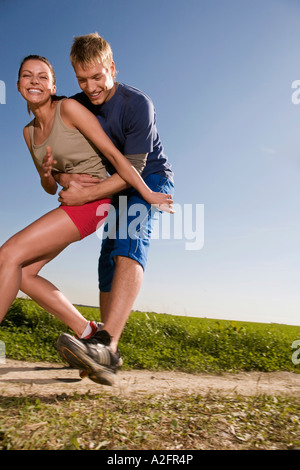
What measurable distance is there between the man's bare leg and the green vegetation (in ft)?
7.51

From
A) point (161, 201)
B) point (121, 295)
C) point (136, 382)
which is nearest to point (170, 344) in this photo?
point (136, 382)

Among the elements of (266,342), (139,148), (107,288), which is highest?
(139,148)

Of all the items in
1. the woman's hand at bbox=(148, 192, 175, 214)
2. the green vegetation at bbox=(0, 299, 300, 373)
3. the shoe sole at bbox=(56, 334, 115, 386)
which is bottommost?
the green vegetation at bbox=(0, 299, 300, 373)

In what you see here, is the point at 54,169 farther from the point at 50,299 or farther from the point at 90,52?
the point at 50,299

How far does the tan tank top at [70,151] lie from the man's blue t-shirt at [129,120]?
0.13 m

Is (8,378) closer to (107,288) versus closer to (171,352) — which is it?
(107,288)

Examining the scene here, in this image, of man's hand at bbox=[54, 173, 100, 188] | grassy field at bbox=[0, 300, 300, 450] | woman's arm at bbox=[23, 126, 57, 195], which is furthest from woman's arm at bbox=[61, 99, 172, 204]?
grassy field at bbox=[0, 300, 300, 450]

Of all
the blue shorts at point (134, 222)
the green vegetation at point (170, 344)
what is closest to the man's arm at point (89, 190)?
the blue shorts at point (134, 222)

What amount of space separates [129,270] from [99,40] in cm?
181

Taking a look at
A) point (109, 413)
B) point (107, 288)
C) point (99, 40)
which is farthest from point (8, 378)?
point (99, 40)

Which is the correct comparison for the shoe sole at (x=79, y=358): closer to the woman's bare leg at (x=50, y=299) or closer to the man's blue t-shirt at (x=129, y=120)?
the woman's bare leg at (x=50, y=299)

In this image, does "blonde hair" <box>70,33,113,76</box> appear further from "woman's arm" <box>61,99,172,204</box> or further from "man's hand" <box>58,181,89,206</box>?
"man's hand" <box>58,181,89,206</box>

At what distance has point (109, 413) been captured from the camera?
267 centimetres

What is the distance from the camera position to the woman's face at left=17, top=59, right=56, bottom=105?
10.3 feet
